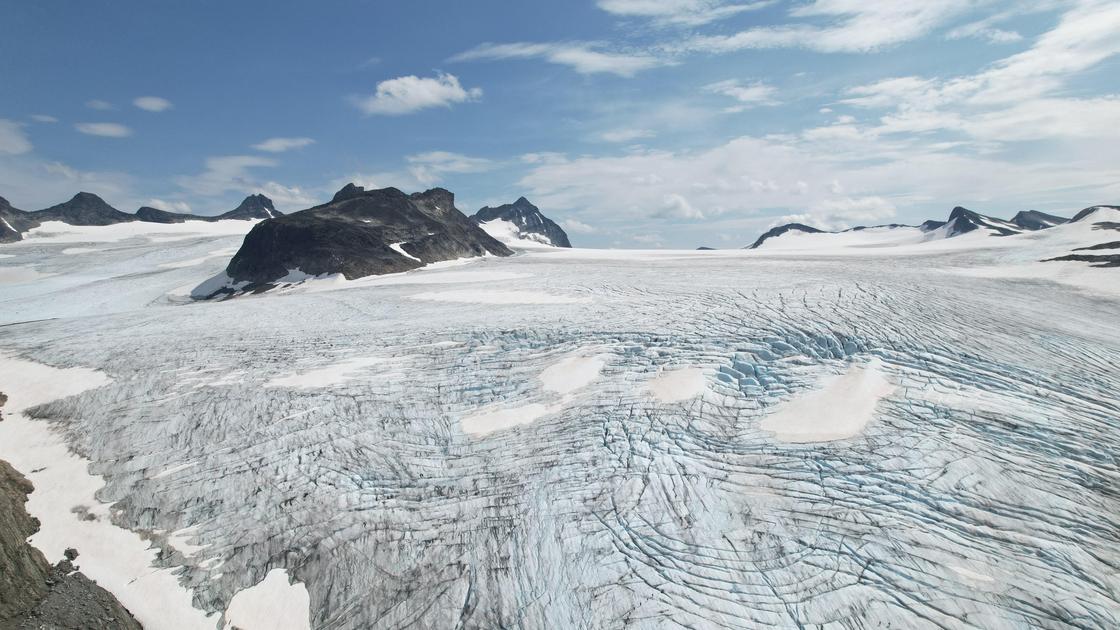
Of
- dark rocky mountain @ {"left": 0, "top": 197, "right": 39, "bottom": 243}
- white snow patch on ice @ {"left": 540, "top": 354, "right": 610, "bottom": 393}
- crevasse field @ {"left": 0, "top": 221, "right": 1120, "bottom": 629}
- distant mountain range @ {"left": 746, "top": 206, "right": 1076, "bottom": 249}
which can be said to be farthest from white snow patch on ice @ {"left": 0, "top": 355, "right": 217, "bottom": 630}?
distant mountain range @ {"left": 746, "top": 206, "right": 1076, "bottom": 249}

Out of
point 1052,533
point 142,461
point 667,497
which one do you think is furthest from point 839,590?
point 142,461

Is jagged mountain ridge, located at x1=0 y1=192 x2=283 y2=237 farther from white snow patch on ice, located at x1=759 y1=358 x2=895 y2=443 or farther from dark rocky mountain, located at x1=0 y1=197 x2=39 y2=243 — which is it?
white snow patch on ice, located at x1=759 y1=358 x2=895 y2=443

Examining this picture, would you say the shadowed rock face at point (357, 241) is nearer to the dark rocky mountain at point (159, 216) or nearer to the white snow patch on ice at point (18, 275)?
the white snow patch on ice at point (18, 275)

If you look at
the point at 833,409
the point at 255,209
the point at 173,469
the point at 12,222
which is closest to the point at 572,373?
the point at 833,409

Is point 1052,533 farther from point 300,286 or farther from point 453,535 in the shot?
point 300,286

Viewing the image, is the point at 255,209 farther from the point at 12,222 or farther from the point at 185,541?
the point at 185,541
